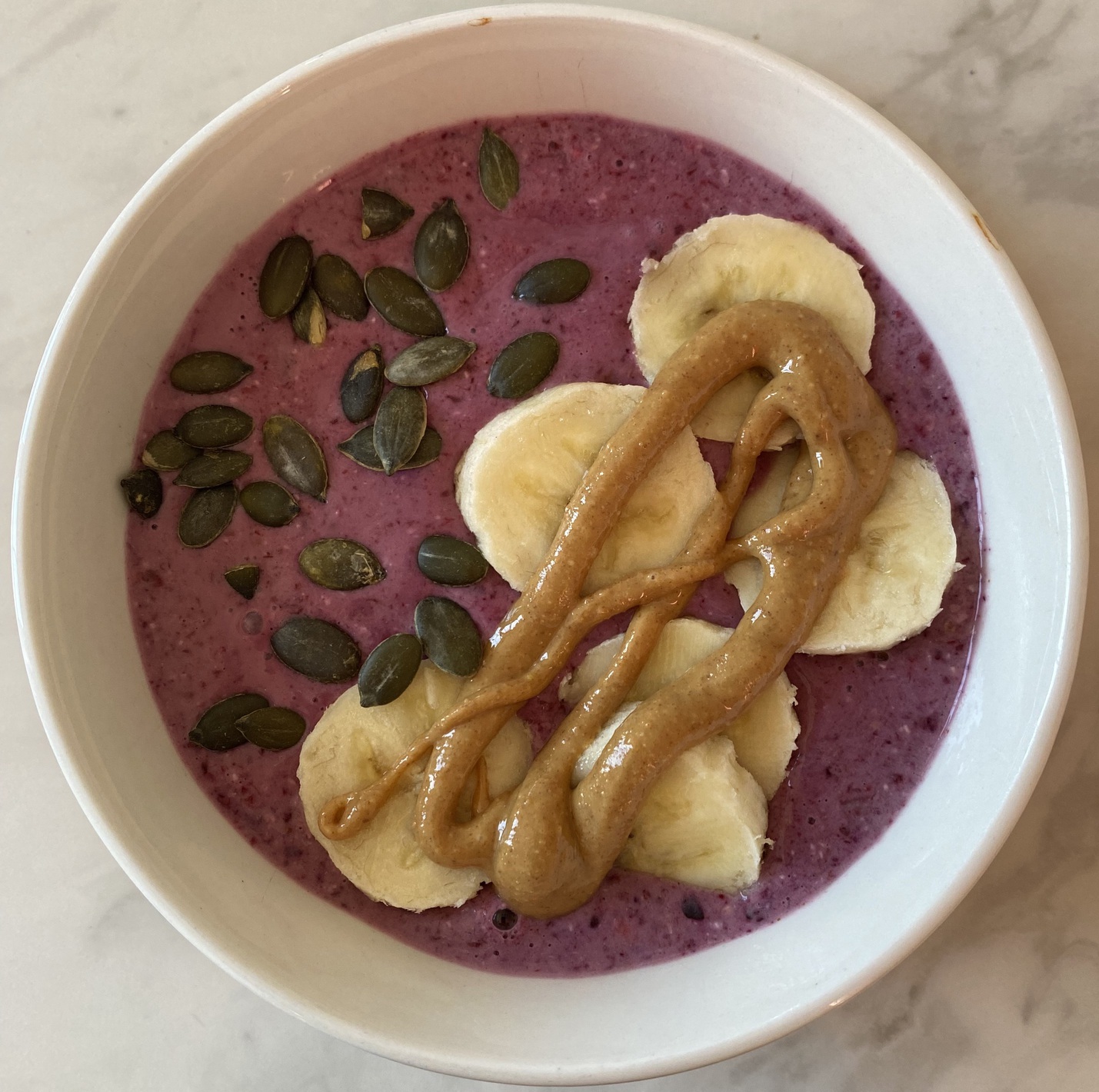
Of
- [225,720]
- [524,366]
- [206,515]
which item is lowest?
[225,720]

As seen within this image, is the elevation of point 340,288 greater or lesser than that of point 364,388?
greater

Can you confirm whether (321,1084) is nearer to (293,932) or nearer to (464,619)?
(293,932)

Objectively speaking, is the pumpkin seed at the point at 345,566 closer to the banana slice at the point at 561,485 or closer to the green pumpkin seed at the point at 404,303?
the banana slice at the point at 561,485

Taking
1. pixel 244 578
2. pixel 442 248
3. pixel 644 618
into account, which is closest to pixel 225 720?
pixel 244 578

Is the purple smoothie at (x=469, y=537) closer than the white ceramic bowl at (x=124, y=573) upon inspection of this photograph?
No

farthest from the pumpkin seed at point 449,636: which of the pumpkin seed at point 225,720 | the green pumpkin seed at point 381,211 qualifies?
the green pumpkin seed at point 381,211

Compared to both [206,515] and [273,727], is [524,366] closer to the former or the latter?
[206,515]
